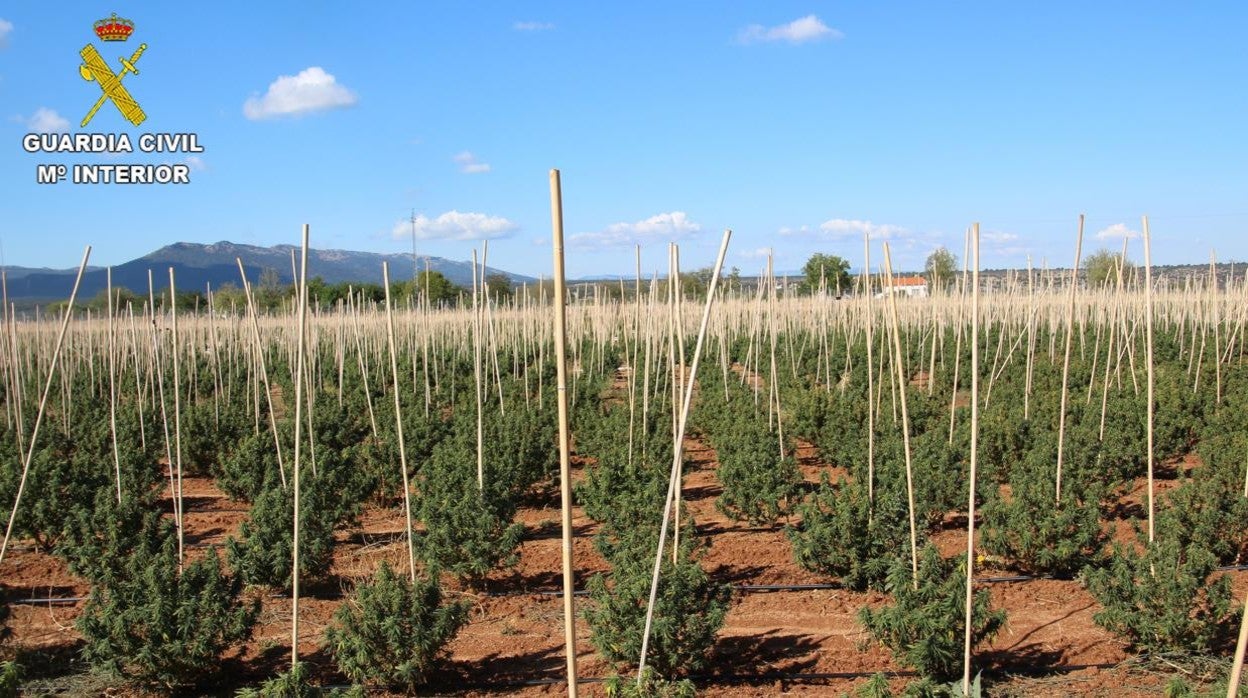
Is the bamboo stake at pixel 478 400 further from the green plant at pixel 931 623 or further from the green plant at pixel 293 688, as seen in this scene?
the green plant at pixel 931 623

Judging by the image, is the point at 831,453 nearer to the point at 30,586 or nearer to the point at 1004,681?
the point at 1004,681

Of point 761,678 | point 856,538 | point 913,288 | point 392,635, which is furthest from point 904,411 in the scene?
point 913,288

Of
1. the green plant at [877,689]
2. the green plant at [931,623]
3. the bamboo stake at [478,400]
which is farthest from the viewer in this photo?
the bamboo stake at [478,400]

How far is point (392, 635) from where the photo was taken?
167 inches

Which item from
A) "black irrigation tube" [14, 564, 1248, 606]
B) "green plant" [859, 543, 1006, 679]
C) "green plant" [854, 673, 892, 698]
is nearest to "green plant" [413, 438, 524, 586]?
"black irrigation tube" [14, 564, 1248, 606]

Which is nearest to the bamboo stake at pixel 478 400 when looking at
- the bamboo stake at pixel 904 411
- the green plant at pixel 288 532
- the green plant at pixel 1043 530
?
the green plant at pixel 288 532

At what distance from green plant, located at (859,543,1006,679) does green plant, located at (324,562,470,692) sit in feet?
7.26

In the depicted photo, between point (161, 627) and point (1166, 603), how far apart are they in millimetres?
5087

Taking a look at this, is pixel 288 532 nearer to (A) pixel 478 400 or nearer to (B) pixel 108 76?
(A) pixel 478 400

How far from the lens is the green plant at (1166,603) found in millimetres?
4289

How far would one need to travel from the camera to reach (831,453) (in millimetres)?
9281

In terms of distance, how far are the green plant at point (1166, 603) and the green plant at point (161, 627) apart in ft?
15.0

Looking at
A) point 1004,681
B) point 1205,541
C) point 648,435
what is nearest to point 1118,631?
point 1004,681

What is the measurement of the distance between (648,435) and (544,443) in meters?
1.10
